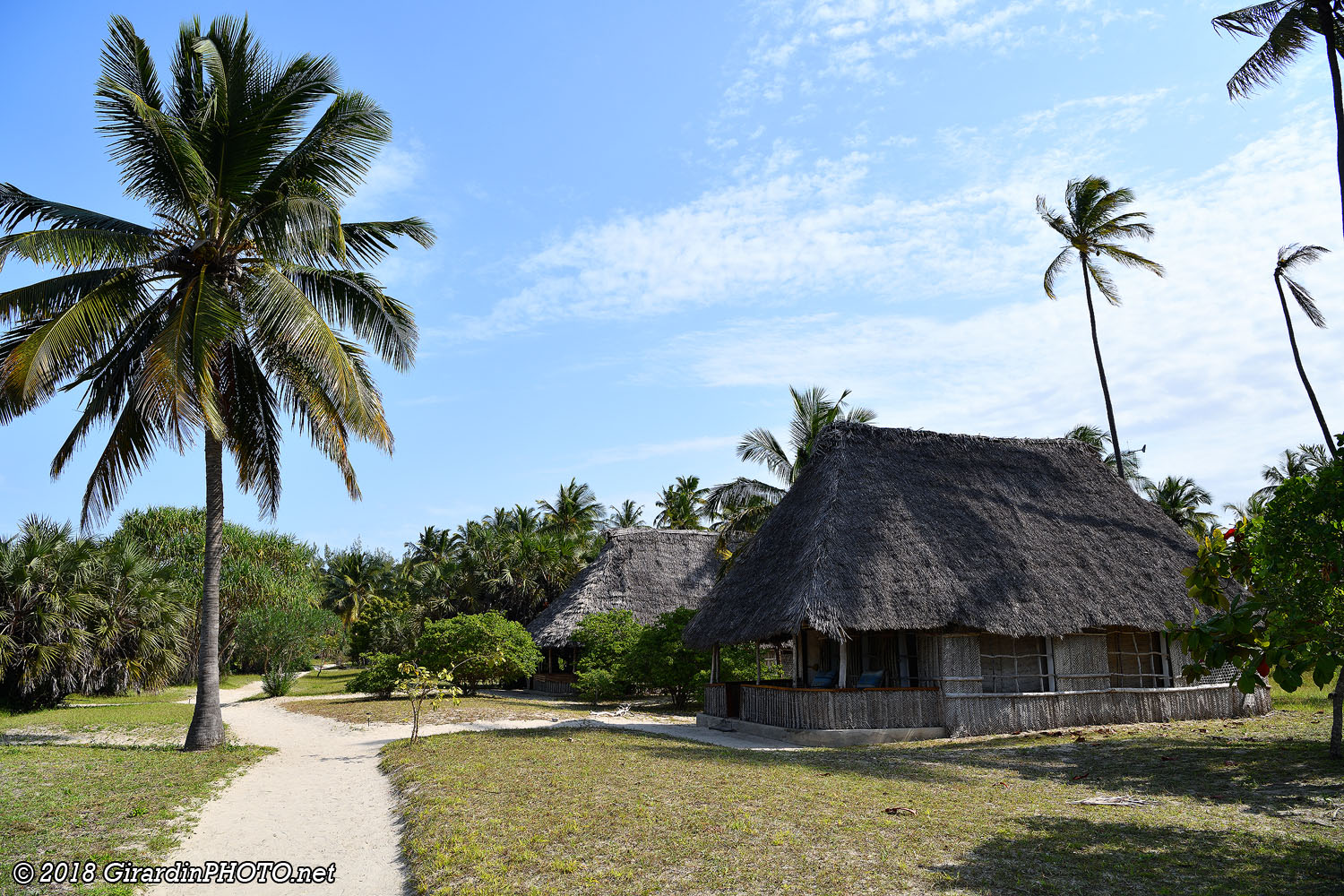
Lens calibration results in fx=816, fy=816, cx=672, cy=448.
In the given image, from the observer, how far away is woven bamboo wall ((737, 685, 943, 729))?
47.1 ft

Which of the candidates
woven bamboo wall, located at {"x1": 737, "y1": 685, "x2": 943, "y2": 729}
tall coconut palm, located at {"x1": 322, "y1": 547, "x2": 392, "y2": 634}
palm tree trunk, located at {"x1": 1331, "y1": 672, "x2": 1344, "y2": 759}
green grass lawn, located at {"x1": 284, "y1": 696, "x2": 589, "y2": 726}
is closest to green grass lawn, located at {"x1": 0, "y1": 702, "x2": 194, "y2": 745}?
green grass lawn, located at {"x1": 284, "y1": 696, "x2": 589, "y2": 726}

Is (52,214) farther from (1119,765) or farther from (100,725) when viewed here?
(1119,765)

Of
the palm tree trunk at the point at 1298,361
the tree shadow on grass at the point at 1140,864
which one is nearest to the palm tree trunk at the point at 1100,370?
the palm tree trunk at the point at 1298,361

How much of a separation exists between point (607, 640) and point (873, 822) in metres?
17.6

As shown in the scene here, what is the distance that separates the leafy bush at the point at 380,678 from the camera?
79.1ft

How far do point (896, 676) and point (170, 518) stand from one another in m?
39.8

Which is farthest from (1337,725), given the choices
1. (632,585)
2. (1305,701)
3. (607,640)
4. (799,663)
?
(632,585)

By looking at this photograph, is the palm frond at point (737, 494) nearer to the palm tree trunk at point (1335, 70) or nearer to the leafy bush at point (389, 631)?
the palm tree trunk at point (1335, 70)

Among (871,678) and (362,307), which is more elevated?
(362,307)

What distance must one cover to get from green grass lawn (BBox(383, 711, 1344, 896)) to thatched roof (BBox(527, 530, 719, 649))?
16715 mm

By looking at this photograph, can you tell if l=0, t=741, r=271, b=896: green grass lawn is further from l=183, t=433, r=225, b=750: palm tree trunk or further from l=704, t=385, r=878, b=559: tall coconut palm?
l=704, t=385, r=878, b=559: tall coconut palm

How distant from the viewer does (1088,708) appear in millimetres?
16109

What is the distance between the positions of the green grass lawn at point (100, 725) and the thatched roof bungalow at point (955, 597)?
422 inches

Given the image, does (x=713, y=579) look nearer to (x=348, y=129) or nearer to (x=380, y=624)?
(x=380, y=624)
